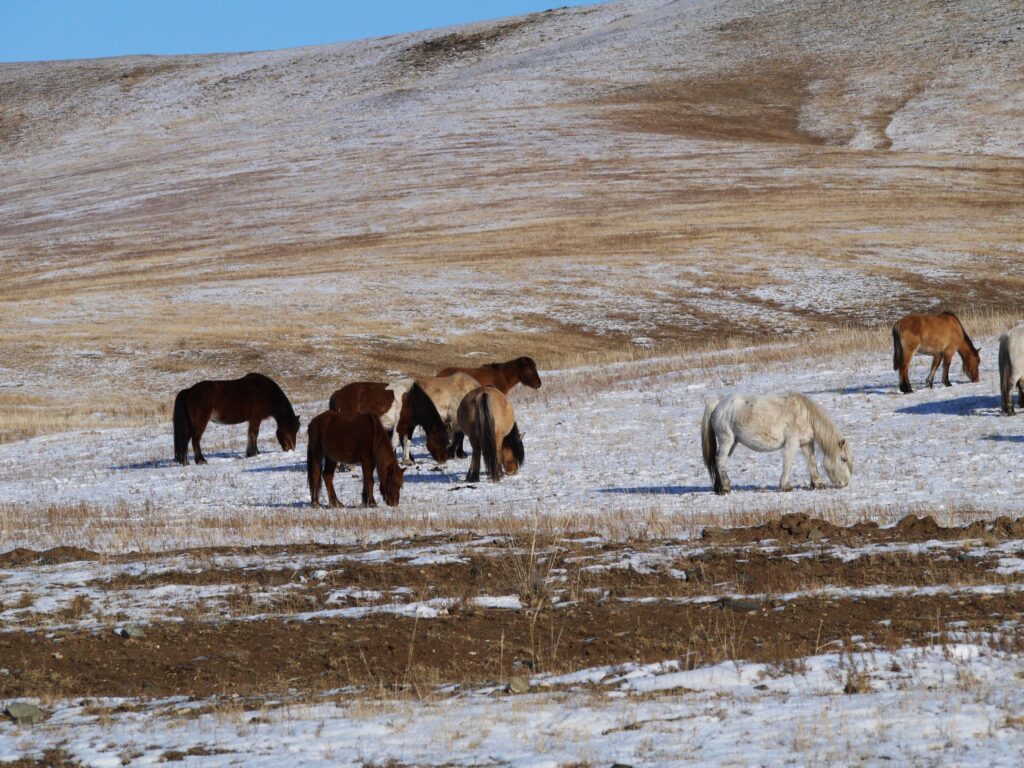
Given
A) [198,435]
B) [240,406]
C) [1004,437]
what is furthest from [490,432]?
[1004,437]

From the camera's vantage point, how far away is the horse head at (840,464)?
16.1m

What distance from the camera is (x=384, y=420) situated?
20.7 metres

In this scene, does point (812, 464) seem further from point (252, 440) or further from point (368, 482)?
point (252, 440)

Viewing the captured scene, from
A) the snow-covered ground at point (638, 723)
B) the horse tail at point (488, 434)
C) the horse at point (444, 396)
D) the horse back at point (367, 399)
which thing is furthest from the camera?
the horse back at point (367, 399)

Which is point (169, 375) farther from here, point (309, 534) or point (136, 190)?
point (136, 190)

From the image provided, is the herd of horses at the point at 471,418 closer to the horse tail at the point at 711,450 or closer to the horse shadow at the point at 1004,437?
the horse tail at the point at 711,450

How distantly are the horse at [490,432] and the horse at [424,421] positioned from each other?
0.68 m

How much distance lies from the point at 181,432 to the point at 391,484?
23.1ft

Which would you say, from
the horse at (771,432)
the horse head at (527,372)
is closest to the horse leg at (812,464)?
the horse at (771,432)

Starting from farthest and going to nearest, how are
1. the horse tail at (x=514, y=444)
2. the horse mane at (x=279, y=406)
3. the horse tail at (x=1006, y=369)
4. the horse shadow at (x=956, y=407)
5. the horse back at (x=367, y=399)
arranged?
the horse mane at (x=279, y=406)
the horse shadow at (x=956, y=407)
the horse back at (x=367, y=399)
the horse tail at (x=1006, y=369)
the horse tail at (x=514, y=444)

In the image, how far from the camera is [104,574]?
38.0 feet

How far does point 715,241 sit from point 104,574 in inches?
1847

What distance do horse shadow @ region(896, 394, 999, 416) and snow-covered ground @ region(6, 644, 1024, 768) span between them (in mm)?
14562

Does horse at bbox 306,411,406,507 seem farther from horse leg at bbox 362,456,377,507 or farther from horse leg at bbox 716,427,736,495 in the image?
horse leg at bbox 716,427,736,495
